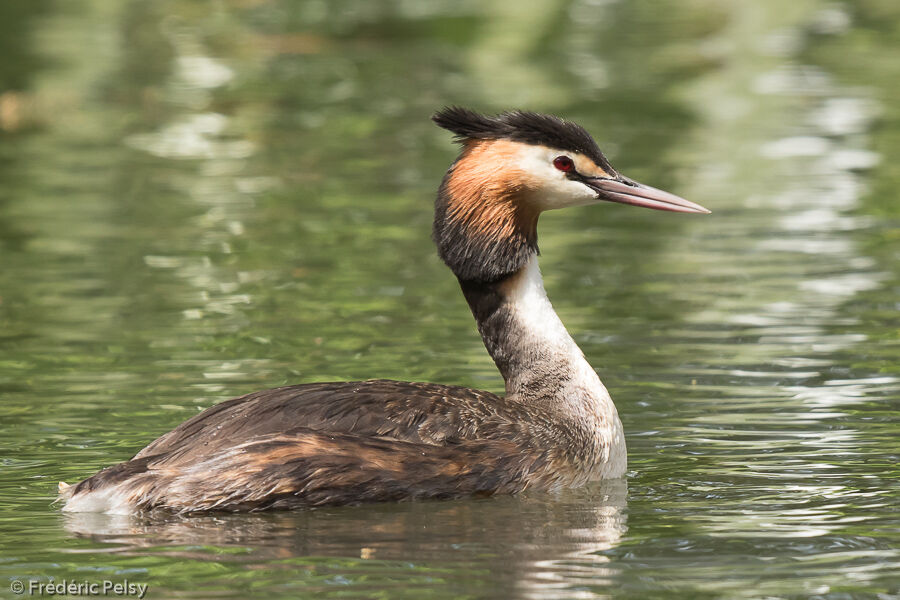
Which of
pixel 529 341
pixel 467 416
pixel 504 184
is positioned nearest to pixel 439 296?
pixel 529 341

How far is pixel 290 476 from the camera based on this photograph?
8516 mm

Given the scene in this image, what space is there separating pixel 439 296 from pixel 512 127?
5380 mm

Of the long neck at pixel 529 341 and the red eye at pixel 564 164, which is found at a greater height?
the red eye at pixel 564 164

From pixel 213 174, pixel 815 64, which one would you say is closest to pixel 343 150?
pixel 213 174

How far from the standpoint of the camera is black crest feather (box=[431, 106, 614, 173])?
31.6ft

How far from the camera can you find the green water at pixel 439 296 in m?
7.84

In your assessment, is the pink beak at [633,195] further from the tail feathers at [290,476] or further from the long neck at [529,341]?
the tail feathers at [290,476]

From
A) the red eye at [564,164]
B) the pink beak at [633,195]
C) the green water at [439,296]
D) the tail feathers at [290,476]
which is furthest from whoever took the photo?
the pink beak at [633,195]

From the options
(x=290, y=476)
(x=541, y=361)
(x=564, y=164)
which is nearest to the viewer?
(x=290, y=476)

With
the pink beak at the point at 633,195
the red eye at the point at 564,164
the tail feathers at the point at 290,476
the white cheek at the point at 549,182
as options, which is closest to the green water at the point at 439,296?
the tail feathers at the point at 290,476

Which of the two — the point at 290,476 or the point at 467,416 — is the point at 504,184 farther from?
the point at 290,476

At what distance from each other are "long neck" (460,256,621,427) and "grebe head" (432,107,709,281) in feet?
0.45

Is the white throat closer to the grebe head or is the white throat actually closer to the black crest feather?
the grebe head

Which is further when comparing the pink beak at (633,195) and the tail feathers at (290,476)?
the pink beak at (633,195)
